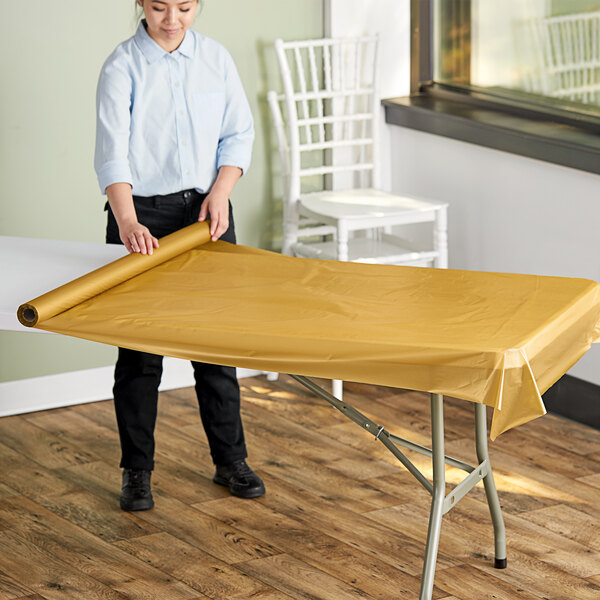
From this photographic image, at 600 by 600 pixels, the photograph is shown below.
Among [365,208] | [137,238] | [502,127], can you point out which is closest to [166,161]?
[137,238]

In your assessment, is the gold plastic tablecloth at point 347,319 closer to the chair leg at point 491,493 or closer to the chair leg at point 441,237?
the chair leg at point 491,493

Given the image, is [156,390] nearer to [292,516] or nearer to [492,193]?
[292,516]

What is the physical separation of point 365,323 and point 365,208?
1648mm

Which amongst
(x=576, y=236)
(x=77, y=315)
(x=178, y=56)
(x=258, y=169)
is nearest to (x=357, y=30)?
(x=258, y=169)

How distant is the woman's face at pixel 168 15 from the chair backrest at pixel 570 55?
56.7 inches

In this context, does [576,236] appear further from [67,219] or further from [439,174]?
[67,219]

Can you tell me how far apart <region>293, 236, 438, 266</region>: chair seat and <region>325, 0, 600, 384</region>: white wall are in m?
0.21

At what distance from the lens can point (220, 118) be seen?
2898mm

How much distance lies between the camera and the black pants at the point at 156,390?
2.91 m

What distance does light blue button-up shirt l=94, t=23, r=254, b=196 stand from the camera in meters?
2.72

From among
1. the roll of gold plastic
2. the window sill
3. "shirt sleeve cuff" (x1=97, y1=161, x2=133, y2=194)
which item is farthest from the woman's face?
the window sill

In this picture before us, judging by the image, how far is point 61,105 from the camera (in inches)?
143

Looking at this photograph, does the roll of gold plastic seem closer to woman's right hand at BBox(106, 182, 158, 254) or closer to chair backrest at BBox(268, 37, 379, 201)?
woman's right hand at BBox(106, 182, 158, 254)

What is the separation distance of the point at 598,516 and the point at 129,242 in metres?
1.35
